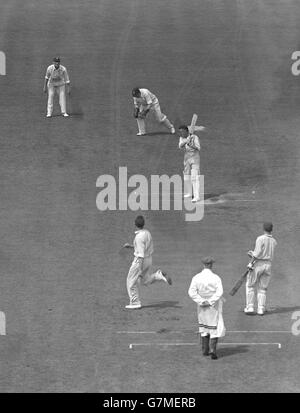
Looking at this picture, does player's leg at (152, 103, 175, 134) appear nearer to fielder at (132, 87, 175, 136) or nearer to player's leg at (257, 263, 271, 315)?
fielder at (132, 87, 175, 136)

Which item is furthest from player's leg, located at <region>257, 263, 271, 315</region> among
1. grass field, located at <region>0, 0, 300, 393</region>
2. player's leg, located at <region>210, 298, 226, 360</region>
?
player's leg, located at <region>210, 298, 226, 360</region>

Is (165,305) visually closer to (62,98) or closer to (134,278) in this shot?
(134,278)

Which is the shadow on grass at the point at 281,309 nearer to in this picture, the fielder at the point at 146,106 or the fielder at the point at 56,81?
the fielder at the point at 146,106

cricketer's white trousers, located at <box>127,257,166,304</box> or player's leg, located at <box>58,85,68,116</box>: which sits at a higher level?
player's leg, located at <box>58,85,68,116</box>

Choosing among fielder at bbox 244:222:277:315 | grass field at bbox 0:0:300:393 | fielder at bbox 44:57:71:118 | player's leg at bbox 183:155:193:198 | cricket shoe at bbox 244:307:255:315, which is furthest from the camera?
fielder at bbox 44:57:71:118

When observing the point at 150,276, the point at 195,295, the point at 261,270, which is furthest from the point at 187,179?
the point at 195,295

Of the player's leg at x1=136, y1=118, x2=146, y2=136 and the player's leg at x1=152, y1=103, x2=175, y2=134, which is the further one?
the player's leg at x1=136, y1=118, x2=146, y2=136
